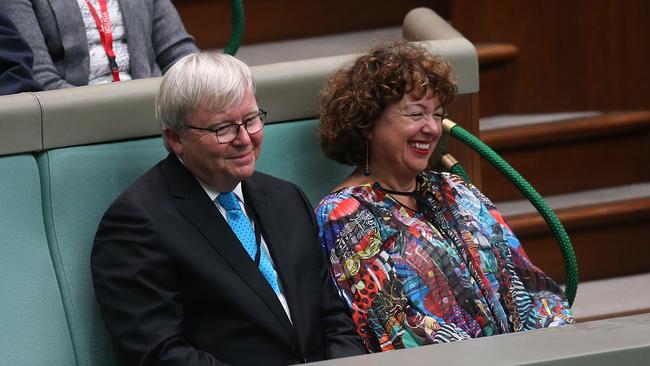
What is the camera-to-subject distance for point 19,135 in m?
2.33

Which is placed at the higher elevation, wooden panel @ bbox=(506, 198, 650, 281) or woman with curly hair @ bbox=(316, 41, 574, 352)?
woman with curly hair @ bbox=(316, 41, 574, 352)

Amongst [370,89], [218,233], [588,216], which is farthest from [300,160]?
[588,216]

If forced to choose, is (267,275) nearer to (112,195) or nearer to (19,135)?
(112,195)

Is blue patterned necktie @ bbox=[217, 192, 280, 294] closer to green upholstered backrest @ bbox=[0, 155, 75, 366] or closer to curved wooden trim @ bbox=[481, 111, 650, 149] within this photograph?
green upholstered backrest @ bbox=[0, 155, 75, 366]

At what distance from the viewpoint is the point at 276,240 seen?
2.31 metres

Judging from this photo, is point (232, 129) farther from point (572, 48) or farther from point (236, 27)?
point (572, 48)

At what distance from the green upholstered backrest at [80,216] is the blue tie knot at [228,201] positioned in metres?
0.25

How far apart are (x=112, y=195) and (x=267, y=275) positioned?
1.22 feet

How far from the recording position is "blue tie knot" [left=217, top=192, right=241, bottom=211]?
7.47 ft

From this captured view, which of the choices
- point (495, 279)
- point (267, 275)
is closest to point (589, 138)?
point (495, 279)

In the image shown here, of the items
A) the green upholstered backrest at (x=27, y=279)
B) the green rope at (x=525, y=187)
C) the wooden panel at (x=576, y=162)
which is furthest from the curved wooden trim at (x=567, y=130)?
the green upholstered backrest at (x=27, y=279)

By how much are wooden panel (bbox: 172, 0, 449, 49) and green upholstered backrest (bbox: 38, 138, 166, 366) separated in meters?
1.75

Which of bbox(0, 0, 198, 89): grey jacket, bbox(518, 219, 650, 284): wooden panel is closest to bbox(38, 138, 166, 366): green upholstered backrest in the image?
bbox(0, 0, 198, 89): grey jacket

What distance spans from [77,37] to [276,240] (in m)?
0.88
